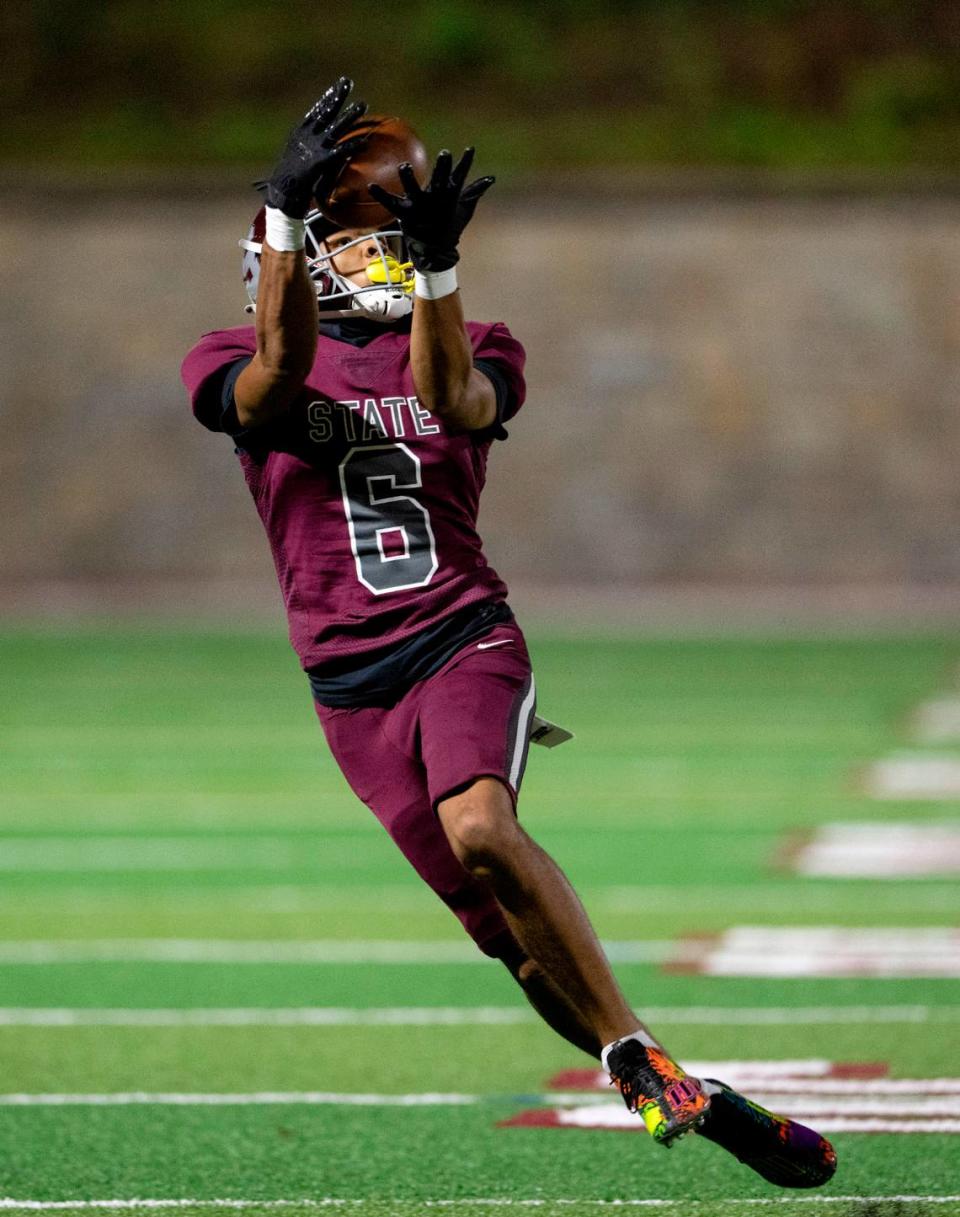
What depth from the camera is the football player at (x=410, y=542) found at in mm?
3340

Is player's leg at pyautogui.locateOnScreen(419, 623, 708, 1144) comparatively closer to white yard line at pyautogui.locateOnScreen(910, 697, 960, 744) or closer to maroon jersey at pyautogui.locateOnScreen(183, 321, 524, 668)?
maroon jersey at pyautogui.locateOnScreen(183, 321, 524, 668)

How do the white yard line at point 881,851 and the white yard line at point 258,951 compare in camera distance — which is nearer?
the white yard line at point 258,951

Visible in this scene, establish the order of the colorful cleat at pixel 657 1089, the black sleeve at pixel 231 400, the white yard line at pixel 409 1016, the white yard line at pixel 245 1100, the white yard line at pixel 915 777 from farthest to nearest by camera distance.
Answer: the white yard line at pixel 915 777 < the white yard line at pixel 409 1016 < the white yard line at pixel 245 1100 < the black sleeve at pixel 231 400 < the colorful cleat at pixel 657 1089

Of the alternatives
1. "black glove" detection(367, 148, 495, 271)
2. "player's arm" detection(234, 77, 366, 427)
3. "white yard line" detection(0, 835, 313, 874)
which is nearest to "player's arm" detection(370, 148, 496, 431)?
"black glove" detection(367, 148, 495, 271)

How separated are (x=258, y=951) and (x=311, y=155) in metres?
3.40

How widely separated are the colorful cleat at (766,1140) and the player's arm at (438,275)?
1.18 meters

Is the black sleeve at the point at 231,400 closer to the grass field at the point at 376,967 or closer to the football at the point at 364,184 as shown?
the football at the point at 364,184

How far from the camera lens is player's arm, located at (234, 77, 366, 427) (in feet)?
10.9

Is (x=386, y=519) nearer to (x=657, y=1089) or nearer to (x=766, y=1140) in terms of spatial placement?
(x=657, y=1089)

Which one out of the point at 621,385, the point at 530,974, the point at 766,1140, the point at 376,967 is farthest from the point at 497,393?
the point at 621,385

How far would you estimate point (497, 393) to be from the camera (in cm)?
363

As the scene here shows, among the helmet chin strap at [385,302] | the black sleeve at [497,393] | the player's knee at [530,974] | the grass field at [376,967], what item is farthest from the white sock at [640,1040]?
the helmet chin strap at [385,302]

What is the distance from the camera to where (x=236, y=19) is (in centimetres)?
2231

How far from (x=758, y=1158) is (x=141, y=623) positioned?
594 inches
